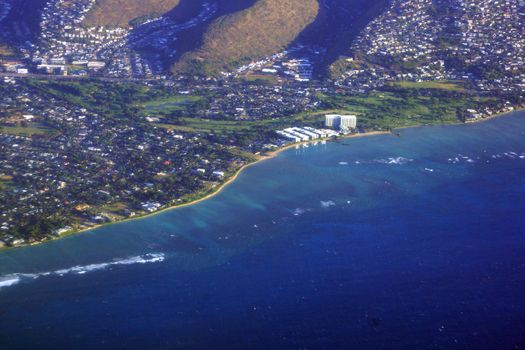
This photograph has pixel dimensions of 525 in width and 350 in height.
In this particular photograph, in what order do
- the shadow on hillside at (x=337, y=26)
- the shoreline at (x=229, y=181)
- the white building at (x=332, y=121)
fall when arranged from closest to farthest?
1. the shoreline at (x=229, y=181)
2. the white building at (x=332, y=121)
3. the shadow on hillside at (x=337, y=26)

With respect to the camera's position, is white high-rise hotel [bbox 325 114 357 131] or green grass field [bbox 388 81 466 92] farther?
green grass field [bbox 388 81 466 92]

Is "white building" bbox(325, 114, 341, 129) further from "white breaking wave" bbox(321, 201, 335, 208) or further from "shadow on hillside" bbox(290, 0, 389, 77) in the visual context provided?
"white breaking wave" bbox(321, 201, 335, 208)

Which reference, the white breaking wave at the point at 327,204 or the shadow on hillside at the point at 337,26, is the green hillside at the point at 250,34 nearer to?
the shadow on hillside at the point at 337,26

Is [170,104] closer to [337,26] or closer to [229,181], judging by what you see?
[229,181]

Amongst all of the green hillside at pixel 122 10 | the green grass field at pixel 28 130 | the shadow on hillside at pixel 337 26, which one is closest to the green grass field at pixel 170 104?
the green grass field at pixel 28 130

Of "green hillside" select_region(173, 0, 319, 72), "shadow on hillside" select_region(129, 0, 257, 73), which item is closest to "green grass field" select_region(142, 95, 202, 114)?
"green hillside" select_region(173, 0, 319, 72)

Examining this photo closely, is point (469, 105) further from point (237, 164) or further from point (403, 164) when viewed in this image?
→ point (237, 164)

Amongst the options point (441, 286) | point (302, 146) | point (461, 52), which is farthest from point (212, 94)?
point (441, 286)
